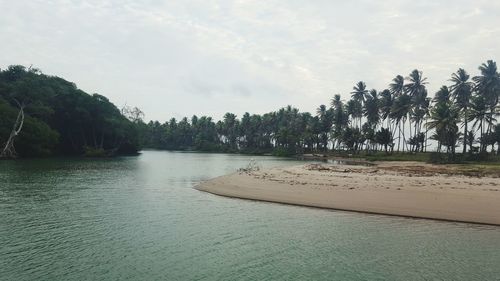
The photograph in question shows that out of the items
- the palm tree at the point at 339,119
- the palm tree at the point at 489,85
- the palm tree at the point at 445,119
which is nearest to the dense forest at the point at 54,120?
the palm tree at the point at 339,119

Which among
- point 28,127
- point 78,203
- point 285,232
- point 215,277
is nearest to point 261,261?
point 215,277

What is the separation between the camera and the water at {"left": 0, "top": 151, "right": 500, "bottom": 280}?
1319 centimetres

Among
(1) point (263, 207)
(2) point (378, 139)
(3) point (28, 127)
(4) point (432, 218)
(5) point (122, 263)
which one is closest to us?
(5) point (122, 263)

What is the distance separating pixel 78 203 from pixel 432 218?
2300 centimetres

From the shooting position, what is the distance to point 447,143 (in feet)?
309

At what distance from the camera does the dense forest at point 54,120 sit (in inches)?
3216

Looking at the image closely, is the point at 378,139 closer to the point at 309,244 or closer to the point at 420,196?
the point at 420,196

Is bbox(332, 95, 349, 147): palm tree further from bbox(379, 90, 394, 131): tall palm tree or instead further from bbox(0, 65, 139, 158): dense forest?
bbox(0, 65, 139, 158): dense forest

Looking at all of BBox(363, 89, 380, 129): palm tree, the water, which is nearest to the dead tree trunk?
the water

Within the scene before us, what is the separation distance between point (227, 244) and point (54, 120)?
357 feet

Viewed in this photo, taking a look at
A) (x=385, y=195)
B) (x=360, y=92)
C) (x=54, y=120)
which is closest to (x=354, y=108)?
(x=360, y=92)

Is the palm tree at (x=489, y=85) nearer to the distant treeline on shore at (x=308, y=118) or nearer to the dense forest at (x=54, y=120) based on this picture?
the distant treeline on shore at (x=308, y=118)

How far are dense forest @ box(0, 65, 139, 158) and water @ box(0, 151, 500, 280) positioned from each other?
63.3 m

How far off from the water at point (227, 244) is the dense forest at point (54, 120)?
6327 centimetres
